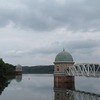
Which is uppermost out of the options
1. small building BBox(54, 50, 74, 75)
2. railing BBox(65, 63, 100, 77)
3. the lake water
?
Answer: small building BBox(54, 50, 74, 75)

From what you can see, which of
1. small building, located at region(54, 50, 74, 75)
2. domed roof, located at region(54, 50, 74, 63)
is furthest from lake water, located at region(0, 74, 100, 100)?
domed roof, located at region(54, 50, 74, 63)

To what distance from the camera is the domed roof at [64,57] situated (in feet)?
266

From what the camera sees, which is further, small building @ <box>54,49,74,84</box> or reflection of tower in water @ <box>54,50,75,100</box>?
small building @ <box>54,49,74,84</box>

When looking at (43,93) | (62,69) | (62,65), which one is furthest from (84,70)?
(43,93)

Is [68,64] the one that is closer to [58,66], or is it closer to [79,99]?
[58,66]

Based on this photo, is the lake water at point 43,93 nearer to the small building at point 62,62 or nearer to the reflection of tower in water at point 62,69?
the reflection of tower in water at point 62,69

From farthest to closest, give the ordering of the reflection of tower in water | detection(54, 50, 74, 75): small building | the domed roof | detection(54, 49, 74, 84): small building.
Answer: the domed roof, detection(54, 50, 74, 75): small building, detection(54, 49, 74, 84): small building, the reflection of tower in water

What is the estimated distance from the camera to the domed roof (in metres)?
81.1

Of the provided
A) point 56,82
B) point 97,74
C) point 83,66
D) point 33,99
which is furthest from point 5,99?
point 56,82

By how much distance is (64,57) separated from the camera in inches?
3194

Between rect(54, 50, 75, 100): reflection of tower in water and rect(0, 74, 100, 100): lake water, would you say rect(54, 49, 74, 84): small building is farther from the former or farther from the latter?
rect(0, 74, 100, 100): lake water

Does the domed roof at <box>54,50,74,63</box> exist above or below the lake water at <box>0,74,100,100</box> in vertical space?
above

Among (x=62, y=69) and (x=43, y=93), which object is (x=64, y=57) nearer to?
(x=62, y=69)

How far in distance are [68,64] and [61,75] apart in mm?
3585
